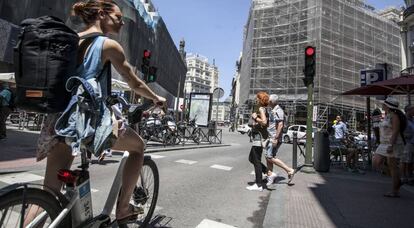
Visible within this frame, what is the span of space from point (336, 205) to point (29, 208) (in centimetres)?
463

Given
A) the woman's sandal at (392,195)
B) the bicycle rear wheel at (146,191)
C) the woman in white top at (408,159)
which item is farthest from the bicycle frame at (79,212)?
the woman in white top at (408,159)

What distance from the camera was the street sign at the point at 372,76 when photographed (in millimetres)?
12008

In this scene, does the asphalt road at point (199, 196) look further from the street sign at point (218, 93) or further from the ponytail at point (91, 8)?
the street sign at point (218, 93)

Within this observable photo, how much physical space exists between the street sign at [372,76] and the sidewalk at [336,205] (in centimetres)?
518

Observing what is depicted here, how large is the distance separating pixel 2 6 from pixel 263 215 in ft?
74.5

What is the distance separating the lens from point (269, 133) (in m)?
7.01

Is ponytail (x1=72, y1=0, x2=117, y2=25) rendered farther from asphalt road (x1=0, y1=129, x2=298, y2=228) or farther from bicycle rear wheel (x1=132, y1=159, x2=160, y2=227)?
asphalt road (x1=0, y1=129, x2=298, y2=228)

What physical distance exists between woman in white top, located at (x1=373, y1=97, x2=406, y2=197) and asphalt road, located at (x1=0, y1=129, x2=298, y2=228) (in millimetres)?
2182

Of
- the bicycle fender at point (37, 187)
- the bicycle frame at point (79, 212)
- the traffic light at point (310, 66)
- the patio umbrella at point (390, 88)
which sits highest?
the traffic light at point (310, 66)

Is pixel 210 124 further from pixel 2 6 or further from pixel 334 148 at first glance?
pixel 2 6

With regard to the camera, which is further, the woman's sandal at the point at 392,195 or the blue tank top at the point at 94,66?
the woman's sandal at the point at 392,195

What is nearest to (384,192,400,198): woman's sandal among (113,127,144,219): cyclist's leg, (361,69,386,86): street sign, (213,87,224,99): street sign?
(113,127,144,219): cyclist's leg

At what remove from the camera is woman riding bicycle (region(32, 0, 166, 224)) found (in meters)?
2.43

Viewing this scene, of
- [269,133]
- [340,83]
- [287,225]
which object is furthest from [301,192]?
[340,83]
